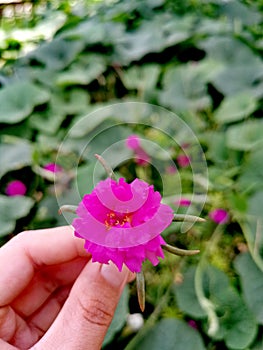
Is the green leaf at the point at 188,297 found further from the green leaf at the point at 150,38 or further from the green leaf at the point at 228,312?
the green leaf at the point at 150,38

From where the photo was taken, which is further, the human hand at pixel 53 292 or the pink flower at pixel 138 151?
the pink flower at pixel 138 151

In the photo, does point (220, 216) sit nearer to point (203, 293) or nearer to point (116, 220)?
point (203, 293)

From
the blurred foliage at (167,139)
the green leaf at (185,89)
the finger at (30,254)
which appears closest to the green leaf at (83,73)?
the blurred foliage at (167,139)

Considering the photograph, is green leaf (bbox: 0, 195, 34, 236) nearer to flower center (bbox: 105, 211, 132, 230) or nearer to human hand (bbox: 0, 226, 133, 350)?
human hand (bbox: 0, 226, 133, 350)

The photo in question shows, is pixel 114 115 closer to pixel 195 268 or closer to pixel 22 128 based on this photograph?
pixel 22 128

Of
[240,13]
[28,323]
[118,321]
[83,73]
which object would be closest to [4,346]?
[28,323]

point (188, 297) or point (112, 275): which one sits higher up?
point (112, 275)

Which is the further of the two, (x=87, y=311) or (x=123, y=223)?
(x=87, y=311)
